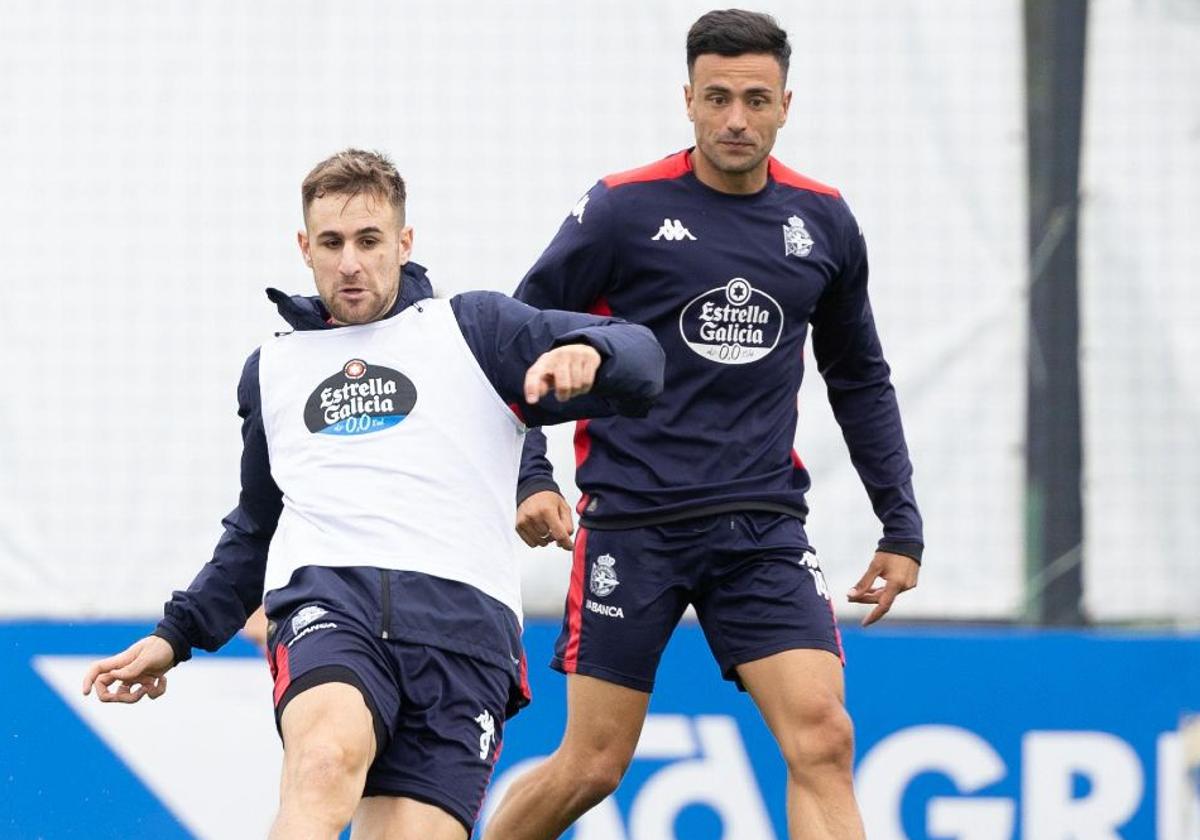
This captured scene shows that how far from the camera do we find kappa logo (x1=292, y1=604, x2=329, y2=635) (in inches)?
161

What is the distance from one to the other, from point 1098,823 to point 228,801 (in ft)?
8.69

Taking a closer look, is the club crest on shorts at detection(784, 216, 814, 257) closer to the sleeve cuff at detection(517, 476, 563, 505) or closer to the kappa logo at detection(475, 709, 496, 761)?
the sleeve cuff at detection(517, 476, 563, 505)

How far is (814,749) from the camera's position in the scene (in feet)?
15.5

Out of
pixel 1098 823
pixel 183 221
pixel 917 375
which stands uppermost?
pixel 183 221

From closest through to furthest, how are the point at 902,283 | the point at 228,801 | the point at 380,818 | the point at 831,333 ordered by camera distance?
1. the point at 380,818
2. the point at 831,333
3. the point at 228,801
4. the point at 902,283

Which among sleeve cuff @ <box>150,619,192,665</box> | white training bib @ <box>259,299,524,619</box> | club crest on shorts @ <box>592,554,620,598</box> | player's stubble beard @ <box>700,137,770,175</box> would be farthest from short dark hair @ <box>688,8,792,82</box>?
sleeve cuff @ <box>150,619,192,665</box>

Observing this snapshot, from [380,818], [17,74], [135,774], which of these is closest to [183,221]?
[17,74]

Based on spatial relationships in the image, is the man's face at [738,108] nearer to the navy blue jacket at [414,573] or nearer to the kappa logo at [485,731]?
the navy blue jacket at [414,573]

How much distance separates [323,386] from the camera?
4.25 meters

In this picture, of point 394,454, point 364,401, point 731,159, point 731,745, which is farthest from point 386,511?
point 731,745

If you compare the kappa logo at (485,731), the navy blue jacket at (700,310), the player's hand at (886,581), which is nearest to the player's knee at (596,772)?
the navy blue jacket at (700,310)

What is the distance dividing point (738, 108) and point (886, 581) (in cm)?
126

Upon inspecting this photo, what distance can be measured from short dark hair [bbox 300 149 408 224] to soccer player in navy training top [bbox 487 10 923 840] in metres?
0.74

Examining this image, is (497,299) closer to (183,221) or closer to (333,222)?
(333,222)
